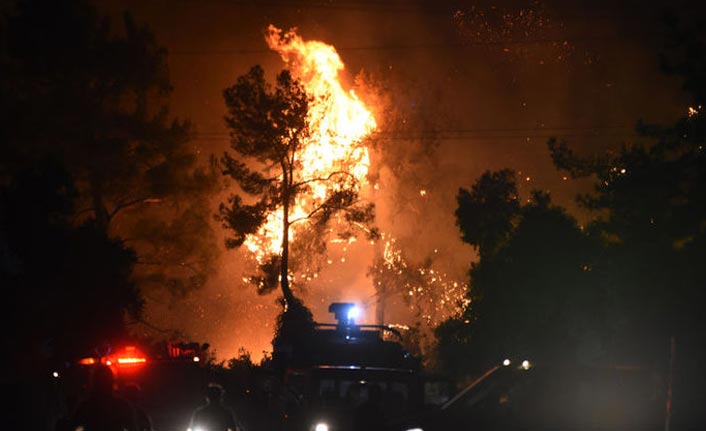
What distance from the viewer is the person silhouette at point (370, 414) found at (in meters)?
12.8

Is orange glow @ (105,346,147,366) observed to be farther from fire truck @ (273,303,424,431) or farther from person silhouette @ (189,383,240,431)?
person silhouette @ (189,383,240,431)

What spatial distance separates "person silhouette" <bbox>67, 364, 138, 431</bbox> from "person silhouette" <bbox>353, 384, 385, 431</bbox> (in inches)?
152

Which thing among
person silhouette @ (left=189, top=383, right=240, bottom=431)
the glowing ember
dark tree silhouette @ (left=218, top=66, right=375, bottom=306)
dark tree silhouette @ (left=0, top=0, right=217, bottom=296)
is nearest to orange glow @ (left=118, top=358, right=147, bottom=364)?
person silhouette @ (left=189, top=383, right=240, bottom=431)

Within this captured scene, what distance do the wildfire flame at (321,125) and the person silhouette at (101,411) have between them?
3762 cm

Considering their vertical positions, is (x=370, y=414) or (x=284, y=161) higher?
(x=284, y=161)

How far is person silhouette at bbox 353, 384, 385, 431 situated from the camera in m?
12.8

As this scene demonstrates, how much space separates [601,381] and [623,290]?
16767 millimetres

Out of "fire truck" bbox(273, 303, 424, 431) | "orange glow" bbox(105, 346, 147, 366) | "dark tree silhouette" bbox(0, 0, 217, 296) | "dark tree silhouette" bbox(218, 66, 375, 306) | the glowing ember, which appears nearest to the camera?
"fire truck" bbox(273, 303, 424, 431)

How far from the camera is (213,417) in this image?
13.8 metres

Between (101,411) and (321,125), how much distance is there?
39548mm

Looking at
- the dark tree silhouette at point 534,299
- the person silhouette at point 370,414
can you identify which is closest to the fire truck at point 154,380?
the person silhouette at point 370,414

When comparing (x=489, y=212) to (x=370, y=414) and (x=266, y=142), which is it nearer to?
(x=266, y=142)

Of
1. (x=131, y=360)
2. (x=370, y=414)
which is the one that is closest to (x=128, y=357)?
(x=131, y=360)

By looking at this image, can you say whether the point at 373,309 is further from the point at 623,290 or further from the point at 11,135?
the point at 623,290
